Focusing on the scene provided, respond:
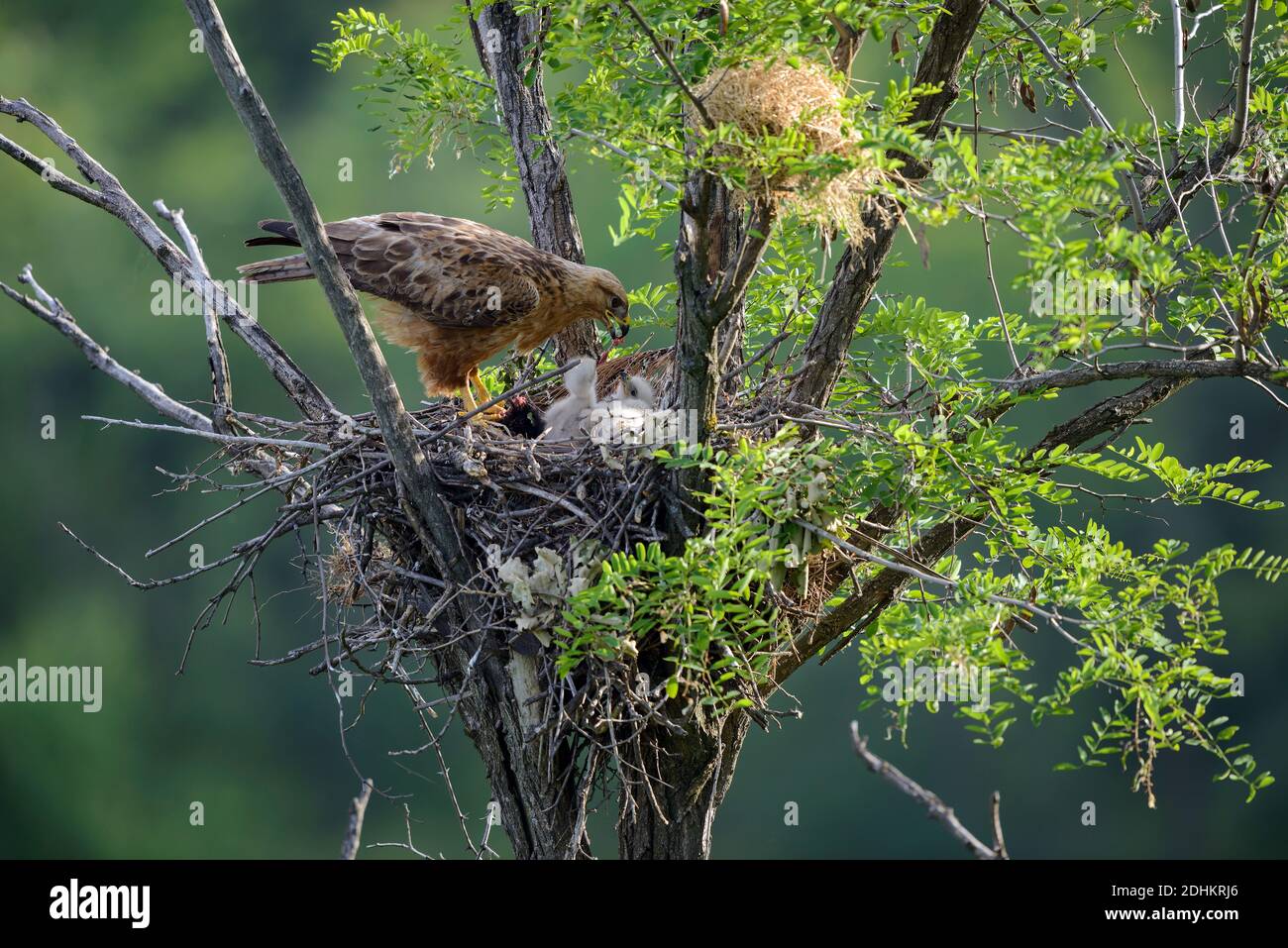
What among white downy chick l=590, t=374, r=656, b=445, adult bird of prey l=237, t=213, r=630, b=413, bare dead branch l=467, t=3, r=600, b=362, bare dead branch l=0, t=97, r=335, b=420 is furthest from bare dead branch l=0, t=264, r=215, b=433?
bare dead branch l=467, t=3, r=600, b=362

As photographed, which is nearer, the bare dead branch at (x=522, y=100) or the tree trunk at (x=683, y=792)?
the tree trunk at (x=683, y=792)

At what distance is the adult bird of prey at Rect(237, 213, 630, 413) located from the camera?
3.53 meters

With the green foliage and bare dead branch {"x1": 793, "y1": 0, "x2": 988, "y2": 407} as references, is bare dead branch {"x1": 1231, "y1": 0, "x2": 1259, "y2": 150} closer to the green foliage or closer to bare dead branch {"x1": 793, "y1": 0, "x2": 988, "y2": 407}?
bare dead branch {"x1": 793, "y1": 0, "x2": 988, "y2": 407}

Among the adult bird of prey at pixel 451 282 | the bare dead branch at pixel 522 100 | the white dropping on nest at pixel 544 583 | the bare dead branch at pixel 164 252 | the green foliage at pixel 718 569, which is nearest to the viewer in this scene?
the green foliage at pixel 718 569

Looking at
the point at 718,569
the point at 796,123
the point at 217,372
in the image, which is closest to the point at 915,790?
the point at 718,569

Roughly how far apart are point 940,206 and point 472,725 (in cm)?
164

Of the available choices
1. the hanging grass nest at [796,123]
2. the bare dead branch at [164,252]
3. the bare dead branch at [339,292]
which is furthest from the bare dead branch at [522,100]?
the hanging grass nest at [796,123]

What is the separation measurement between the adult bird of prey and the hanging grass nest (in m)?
1.52

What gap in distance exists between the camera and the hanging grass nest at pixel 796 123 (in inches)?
77.4

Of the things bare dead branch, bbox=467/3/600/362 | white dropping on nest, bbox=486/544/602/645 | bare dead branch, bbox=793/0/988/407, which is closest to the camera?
bare dead branch, bbox=793/0/988/407

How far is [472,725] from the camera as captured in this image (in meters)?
2.88

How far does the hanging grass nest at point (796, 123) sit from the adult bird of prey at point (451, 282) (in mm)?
1519

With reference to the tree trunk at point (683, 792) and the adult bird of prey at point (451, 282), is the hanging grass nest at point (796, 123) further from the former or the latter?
the adult bird of prey at point (451, 282)

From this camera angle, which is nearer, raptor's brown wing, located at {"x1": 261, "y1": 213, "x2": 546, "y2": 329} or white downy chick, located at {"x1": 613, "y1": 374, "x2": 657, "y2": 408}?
white downy chick, located at {"x1": 613, "y1": 374, "x2": 657, "y2": 408}
